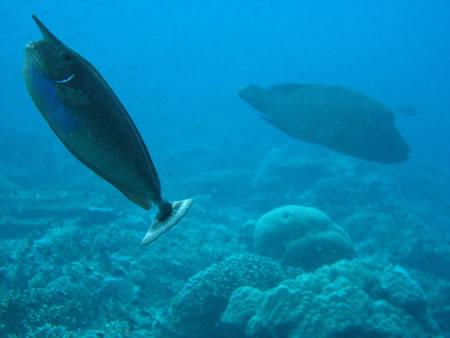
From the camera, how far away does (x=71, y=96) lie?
92cm

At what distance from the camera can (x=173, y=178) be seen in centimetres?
2295

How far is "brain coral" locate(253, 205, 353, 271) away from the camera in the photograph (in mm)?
8562

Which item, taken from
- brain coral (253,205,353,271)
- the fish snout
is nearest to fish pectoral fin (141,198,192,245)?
the fish snout

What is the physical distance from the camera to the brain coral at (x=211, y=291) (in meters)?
6.52

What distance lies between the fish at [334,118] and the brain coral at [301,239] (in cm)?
270

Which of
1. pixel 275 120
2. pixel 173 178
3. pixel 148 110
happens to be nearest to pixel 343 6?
pixel 148 110

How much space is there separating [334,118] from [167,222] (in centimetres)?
669

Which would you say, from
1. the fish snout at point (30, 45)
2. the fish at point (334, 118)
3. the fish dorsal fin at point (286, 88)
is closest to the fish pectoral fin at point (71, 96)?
the fish snout at point (30, 45)

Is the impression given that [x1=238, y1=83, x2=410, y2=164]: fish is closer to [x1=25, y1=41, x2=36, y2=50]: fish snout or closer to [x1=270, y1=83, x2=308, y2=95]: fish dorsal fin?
[x1=270, y1=83, x2=308, y2=95]: fish dorsal fin

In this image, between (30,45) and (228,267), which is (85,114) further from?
(228,267)

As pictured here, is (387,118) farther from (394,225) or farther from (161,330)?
(394,225)

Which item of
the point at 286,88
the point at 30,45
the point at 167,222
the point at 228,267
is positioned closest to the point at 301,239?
the point at 228,267

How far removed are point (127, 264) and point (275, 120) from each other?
545 centimetres

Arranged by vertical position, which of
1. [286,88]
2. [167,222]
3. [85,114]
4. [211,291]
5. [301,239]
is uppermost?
[85,114]
